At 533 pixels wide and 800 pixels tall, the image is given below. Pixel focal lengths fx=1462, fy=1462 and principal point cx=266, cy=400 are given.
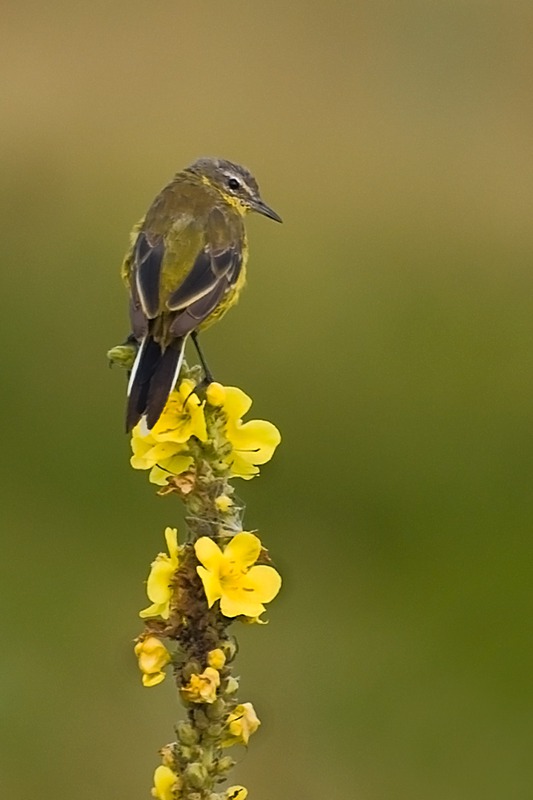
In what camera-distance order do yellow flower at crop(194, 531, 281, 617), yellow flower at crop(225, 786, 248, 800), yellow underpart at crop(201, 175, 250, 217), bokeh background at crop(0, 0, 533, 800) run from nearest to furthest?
yellow flower at crop(225, 786, 248, 800), yellow flower at crop(194, 531, 281, 617), yellow underpart at crop(201, 175, 250, 217), bokeh background at crop(0, 0, 533, 800)

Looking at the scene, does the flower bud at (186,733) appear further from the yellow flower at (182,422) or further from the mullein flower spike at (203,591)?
the yellow flower at (182,422)

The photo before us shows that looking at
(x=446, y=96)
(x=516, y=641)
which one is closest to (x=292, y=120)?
(x=446, y=96)

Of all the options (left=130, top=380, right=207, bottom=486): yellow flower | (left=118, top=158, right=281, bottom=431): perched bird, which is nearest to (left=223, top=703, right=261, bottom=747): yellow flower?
(left=130, top=380, right=207, bottom=486): yellow flower

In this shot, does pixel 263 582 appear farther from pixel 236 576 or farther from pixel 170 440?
pixel 170 440

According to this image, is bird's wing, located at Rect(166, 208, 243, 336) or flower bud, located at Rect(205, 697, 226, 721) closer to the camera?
flower bud, located at Rect(205, 697, 226, 721)

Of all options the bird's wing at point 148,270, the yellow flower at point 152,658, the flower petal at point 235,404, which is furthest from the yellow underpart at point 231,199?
the yellow flower at point 152,658

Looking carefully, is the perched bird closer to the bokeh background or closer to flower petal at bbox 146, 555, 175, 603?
flower petal at bbox 146, 555, 175, 603

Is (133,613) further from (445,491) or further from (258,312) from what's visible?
(258,312)

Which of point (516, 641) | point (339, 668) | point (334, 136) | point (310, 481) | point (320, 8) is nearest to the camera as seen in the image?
point (339, 668)
